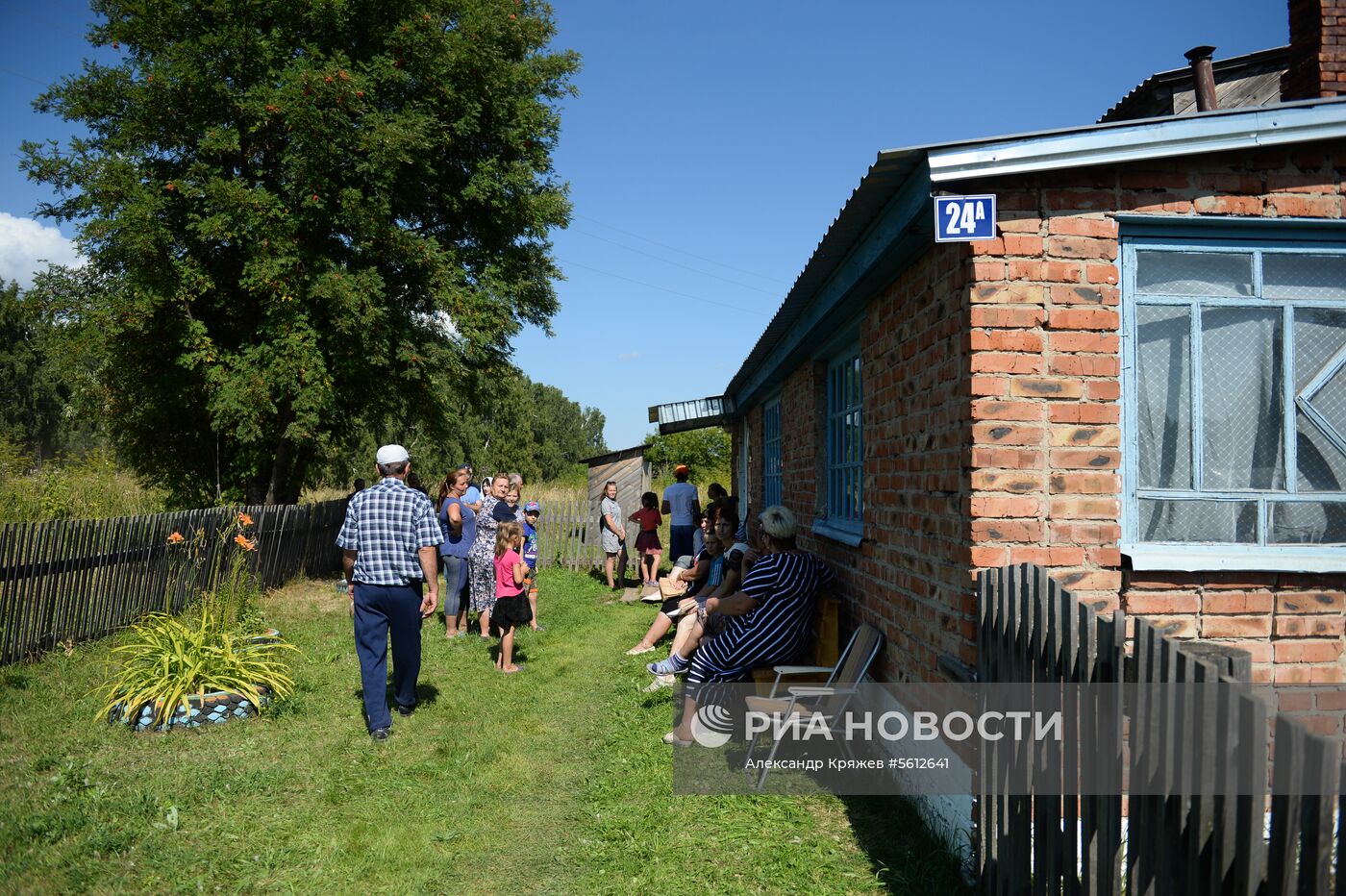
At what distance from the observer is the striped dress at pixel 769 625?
5.94 m

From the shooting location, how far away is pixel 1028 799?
3.12m

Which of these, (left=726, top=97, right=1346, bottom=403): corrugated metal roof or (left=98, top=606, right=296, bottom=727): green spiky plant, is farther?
(left=98, top=606, right=296, bottom=727): green spiky plant

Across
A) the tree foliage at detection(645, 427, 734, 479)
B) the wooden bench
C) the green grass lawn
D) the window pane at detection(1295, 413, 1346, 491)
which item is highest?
the tree foliage at detection(645, 427, 734, 479)

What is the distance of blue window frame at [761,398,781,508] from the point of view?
431 inches

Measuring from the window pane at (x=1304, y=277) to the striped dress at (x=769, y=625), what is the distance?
3.20 metres

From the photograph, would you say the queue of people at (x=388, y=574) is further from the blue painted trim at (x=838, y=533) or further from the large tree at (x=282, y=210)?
the large tree at (x=282, y=210)

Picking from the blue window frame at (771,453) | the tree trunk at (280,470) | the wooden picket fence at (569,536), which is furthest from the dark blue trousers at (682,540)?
the tree trunk at (280,470)

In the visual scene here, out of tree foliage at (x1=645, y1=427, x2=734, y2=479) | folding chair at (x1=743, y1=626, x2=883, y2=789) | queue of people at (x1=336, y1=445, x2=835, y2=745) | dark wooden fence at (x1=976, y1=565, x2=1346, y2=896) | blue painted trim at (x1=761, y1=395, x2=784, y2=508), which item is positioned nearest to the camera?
dark wooden fence at (x1=976, y1=565, x2=1346, y2=896)

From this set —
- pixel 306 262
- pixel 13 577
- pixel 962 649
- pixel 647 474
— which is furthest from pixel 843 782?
pixel 647 474

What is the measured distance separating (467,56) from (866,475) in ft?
44.9

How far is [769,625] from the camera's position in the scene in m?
5.95

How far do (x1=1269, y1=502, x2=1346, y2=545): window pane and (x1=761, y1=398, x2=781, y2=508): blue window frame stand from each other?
6833 millimetres

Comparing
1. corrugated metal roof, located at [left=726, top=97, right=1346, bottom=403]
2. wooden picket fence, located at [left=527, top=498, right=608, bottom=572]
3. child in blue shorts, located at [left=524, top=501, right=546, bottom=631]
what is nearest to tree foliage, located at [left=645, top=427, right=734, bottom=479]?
wooden picket fence, located at [left=527, top=498, right=608, bottom=572]

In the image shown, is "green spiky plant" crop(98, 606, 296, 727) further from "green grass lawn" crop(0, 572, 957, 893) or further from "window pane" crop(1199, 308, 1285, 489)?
"window pane" crop(1199, 308, 1285, 489)
